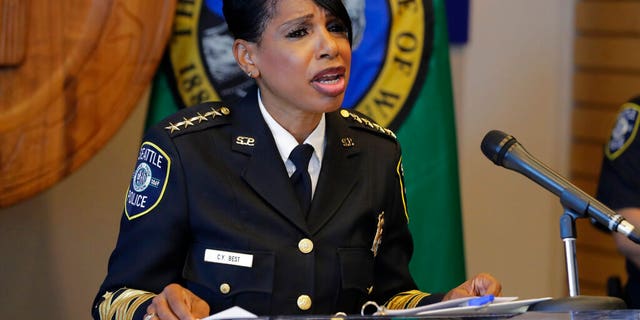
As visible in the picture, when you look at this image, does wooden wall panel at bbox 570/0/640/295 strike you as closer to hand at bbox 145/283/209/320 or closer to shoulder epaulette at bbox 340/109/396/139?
shoulder epaulette at bbox 340/109/396/139

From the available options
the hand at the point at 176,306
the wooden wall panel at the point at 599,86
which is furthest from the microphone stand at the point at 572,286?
the wooden wall panel at the point at 599,86

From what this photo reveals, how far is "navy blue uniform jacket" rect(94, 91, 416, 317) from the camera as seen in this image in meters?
1.78

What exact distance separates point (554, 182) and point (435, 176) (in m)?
1.12

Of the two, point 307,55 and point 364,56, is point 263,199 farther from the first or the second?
point 364,56

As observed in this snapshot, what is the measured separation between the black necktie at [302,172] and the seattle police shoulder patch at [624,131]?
977mm

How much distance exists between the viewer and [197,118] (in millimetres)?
1873

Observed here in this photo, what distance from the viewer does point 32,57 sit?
7.02ft

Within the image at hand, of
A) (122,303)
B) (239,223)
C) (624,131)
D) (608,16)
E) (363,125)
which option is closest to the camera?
(122,303)

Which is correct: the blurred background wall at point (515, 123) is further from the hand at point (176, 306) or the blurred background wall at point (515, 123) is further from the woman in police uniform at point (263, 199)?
the hand at point (176, 306)

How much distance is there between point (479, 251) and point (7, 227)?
169cm

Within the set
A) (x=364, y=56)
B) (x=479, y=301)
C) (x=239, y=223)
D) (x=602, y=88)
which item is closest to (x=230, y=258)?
(x=239, y=223)

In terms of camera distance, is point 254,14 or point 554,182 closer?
point 554,182

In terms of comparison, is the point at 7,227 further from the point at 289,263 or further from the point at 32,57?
the point at 289,263

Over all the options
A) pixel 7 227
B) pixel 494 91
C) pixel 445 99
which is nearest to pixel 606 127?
pixel 494 91
